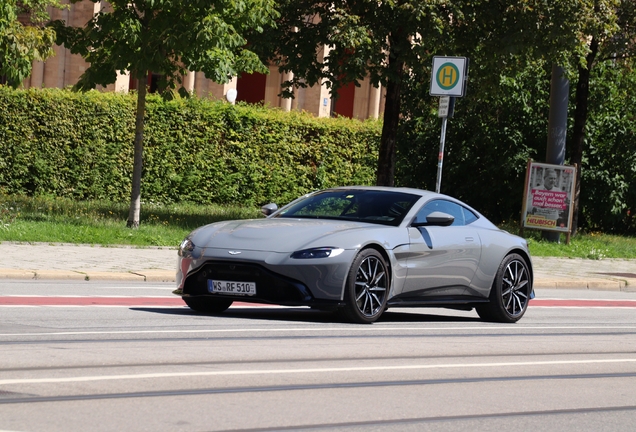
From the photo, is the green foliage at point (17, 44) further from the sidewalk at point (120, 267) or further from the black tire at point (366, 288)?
the black tire at point (366, 288)

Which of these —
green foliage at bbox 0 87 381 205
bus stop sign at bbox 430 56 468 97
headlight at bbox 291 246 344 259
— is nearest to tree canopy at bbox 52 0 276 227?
bus stop sign at bbox 430 56 468 97

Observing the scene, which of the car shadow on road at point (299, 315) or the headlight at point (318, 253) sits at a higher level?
the headlight at point (318, 253)

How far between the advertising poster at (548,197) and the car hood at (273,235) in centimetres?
1635

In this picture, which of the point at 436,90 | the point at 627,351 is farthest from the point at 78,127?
the point at 627,351

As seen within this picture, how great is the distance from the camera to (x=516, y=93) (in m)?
35.6

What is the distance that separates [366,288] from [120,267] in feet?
20.6

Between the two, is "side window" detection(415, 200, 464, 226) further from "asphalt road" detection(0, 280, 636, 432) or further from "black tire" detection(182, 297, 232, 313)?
"black tire" detection(182, 297, 232, 313)

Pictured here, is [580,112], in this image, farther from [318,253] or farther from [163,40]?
[318,253]

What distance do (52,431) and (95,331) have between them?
13.2 ft

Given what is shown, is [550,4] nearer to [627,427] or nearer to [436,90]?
[436,90]

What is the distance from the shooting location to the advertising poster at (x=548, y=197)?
89.5 ft

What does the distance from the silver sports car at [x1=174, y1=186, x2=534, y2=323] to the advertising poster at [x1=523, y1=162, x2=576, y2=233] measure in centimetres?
1430

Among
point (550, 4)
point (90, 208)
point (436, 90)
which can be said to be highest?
point (550, 4)

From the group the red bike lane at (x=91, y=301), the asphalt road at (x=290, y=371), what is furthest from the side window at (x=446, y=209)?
the red bike lane at (x=91, y=301)
